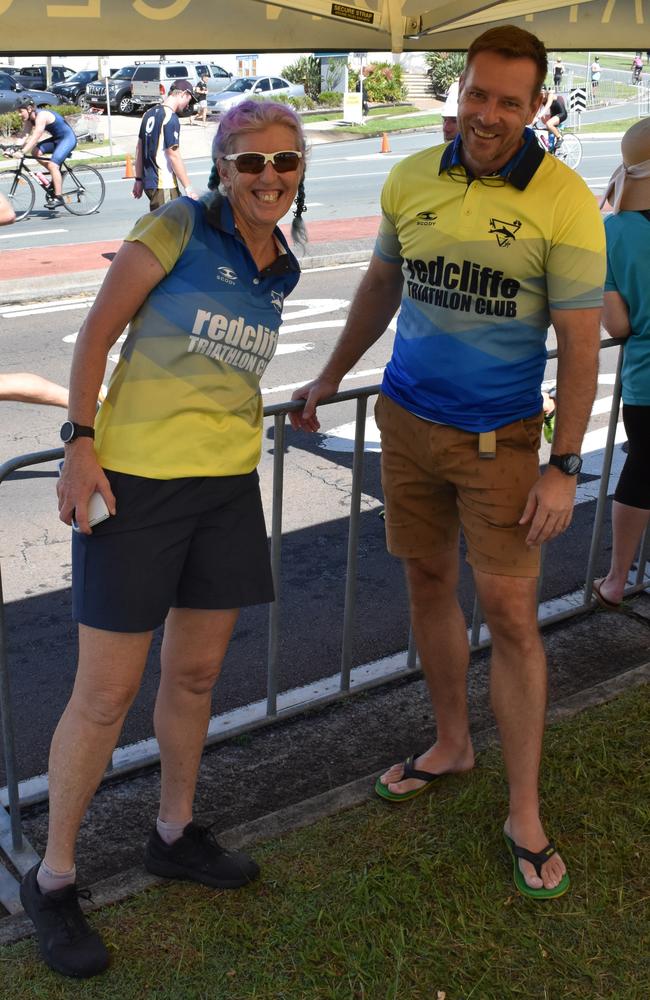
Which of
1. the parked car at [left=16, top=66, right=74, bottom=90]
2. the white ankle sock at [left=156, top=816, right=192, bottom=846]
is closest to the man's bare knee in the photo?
the white ankle sock at [left=156, top=816, right=192, bottom=846]

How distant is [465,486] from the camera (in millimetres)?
2988

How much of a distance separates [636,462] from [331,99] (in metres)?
42.6

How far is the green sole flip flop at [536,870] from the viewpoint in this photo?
297 cm

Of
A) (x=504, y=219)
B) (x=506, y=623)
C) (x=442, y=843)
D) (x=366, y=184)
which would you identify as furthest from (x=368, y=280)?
(x=366, y=184)

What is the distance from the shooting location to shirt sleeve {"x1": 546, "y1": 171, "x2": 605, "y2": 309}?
265cm

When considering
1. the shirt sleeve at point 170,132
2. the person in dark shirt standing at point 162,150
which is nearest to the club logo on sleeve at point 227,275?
the person in dark shirt standing at point 162,150

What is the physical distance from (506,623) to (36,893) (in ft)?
4.49

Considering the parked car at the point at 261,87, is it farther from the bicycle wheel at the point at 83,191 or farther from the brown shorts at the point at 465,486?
the brown shorts at the point at 465,486

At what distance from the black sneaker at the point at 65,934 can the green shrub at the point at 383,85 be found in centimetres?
4672

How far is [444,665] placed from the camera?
3.31m

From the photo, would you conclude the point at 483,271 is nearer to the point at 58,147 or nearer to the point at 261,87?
the point at 58,147

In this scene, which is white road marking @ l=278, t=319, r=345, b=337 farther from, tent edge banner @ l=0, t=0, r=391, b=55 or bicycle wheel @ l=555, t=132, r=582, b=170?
bicycle wheel @ l=555, t=132, r=582, b=170

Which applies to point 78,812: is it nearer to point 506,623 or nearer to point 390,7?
point 506,623

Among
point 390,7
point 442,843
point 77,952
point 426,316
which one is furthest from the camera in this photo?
point 390,7
